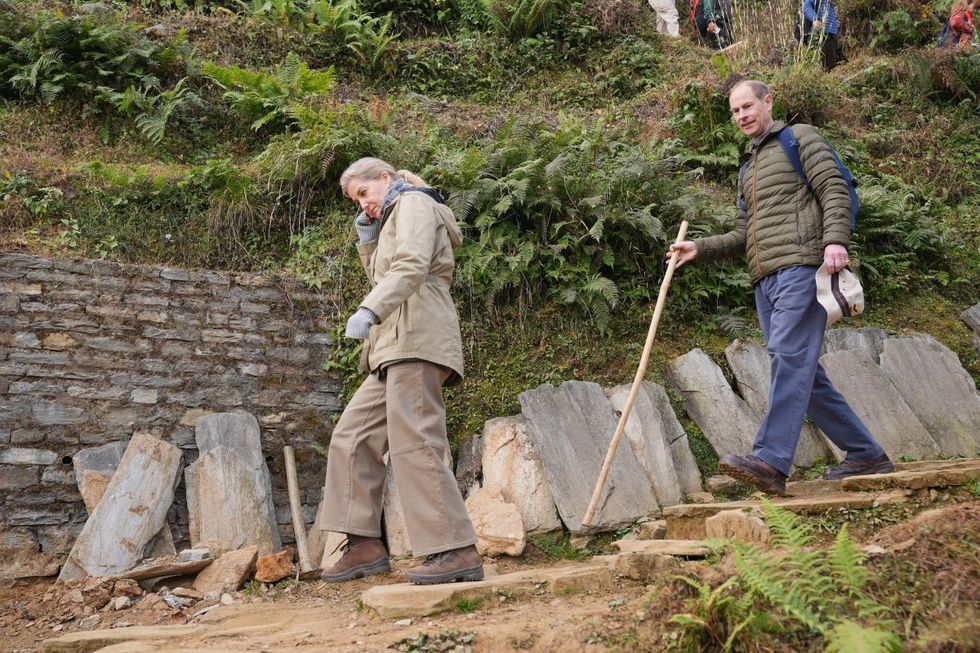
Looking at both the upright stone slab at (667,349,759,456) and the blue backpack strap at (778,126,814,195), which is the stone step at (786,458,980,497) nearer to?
the upright stone slab at (667,349,759,456)

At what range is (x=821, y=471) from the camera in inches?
213

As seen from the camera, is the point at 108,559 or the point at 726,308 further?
the point at 726,308

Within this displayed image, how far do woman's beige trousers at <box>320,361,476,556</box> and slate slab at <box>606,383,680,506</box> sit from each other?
1924 mm

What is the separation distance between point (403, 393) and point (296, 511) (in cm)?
210

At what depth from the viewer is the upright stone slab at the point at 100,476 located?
16.9ft

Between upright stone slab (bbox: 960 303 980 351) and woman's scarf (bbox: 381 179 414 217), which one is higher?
woman's scarf (bbox: 381 179 414 217)

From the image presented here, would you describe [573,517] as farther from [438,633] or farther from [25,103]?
[25,103]

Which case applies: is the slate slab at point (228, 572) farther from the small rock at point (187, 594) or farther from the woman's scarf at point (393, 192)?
the woman's scarf at point (393, 192)

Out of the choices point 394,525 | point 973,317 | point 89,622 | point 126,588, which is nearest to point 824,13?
point 973,317

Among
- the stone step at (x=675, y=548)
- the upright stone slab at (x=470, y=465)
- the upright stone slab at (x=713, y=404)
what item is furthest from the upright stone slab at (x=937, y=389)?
the upright stone slab at (x=470, y=465)

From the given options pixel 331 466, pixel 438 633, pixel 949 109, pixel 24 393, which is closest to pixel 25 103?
pixel 24 393

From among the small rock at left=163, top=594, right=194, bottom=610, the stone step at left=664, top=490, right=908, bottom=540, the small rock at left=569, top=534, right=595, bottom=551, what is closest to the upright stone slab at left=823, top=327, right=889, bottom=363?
the stone step at left=664, top=490, right=908, bottom=540

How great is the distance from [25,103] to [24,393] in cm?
472

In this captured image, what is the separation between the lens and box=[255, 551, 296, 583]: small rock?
4.68m
